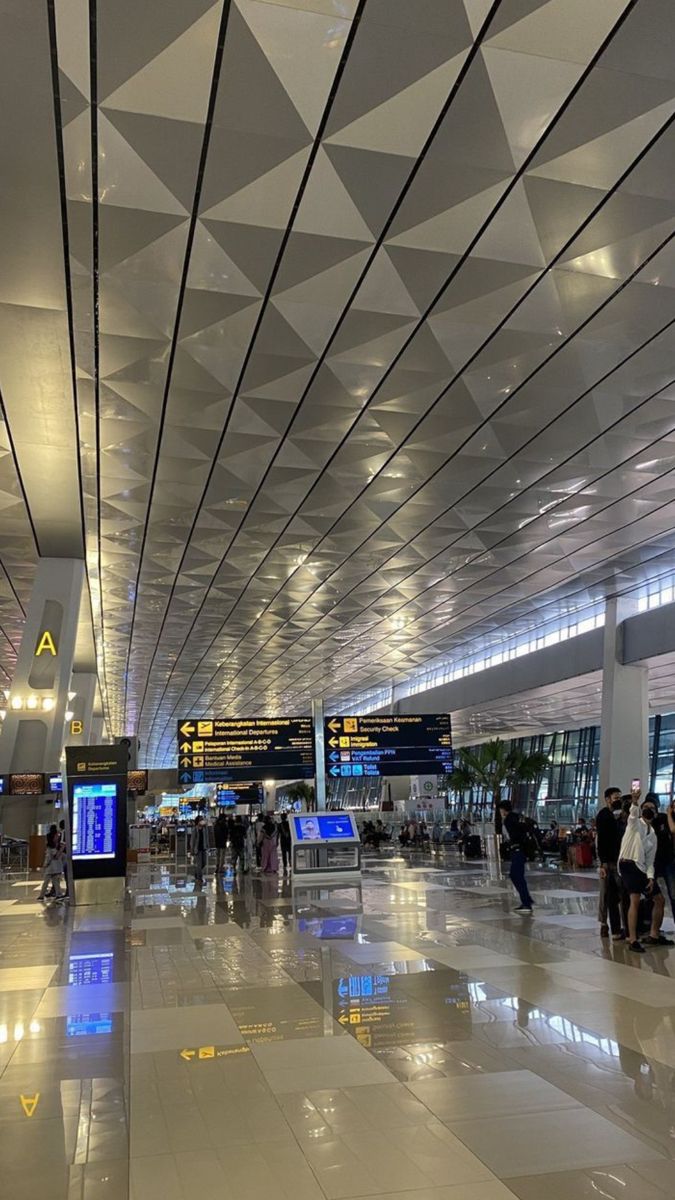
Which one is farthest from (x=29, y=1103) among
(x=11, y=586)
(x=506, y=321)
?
(x=11, y=586)

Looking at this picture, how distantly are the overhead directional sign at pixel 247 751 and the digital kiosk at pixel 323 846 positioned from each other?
1.98 meters

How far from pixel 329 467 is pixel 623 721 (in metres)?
14.0

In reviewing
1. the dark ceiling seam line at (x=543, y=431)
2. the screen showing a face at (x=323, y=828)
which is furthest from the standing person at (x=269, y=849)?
the dark ceiling seam line at (x=543, y=431)

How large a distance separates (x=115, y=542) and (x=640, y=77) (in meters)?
15.3

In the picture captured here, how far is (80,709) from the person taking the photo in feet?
116

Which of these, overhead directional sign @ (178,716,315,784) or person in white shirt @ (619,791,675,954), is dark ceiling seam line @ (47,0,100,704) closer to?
person in white shirt @ (619,791,675,954)

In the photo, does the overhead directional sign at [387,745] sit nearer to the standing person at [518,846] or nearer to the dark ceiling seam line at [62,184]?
the standing person at [518,846]

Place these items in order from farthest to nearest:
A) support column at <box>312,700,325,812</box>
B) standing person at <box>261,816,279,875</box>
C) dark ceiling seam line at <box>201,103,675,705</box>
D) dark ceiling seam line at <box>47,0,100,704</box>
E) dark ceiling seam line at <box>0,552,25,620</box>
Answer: support column at <box>312,700,325,812</box> → standing person at <box>261,816,279,875</box> → dark ceiling seam line at <box>0,552,25,620</box> → dark ceiling seam line at <box>201,103,675,705</box> → dark ceiling seam line at <box>47,0,100,704</box>

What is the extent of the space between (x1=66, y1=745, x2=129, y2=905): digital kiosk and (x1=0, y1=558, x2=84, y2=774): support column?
130 inches

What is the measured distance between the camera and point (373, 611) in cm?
2848

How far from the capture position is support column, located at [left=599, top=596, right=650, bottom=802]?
83.8ft

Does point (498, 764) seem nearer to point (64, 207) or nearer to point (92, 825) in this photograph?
point (92, 825)

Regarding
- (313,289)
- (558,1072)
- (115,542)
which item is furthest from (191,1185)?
(115,542)

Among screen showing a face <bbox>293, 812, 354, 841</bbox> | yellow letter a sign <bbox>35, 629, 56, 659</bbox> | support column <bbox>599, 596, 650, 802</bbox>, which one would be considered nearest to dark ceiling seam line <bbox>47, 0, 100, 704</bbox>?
yellow letter a sign <bbox>35, 629, 56, 659</bbox>
